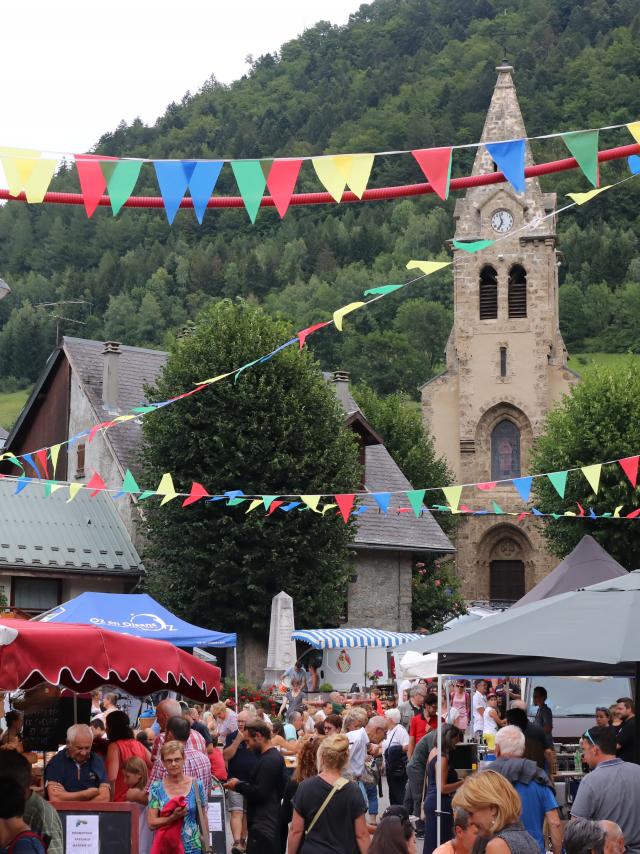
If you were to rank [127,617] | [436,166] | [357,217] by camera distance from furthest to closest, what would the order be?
[357,217] → [127,617] → [436,166]

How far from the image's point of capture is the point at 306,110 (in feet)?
465

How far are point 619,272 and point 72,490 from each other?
96.2 m

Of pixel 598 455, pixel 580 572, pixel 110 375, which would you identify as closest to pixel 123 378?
pixel 110 375

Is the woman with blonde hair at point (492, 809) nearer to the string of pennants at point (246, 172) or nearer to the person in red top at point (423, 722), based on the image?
the string of pennants at point (246, 172)

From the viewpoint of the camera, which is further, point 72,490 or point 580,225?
point 580,225

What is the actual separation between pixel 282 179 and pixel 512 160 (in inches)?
59.1

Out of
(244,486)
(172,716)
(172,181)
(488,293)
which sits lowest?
(172,716)

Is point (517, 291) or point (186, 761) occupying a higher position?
point (517, 291)

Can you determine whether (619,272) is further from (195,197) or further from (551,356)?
(195,197)

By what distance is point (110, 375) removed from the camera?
38.2 m

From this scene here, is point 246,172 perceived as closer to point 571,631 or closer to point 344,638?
point 571,631

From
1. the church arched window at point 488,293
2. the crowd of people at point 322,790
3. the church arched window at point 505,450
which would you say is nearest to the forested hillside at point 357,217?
the church arched window at point 488,293

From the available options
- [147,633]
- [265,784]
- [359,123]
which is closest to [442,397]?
[147,633]

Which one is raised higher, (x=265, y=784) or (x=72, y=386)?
(x=72, y=386)
